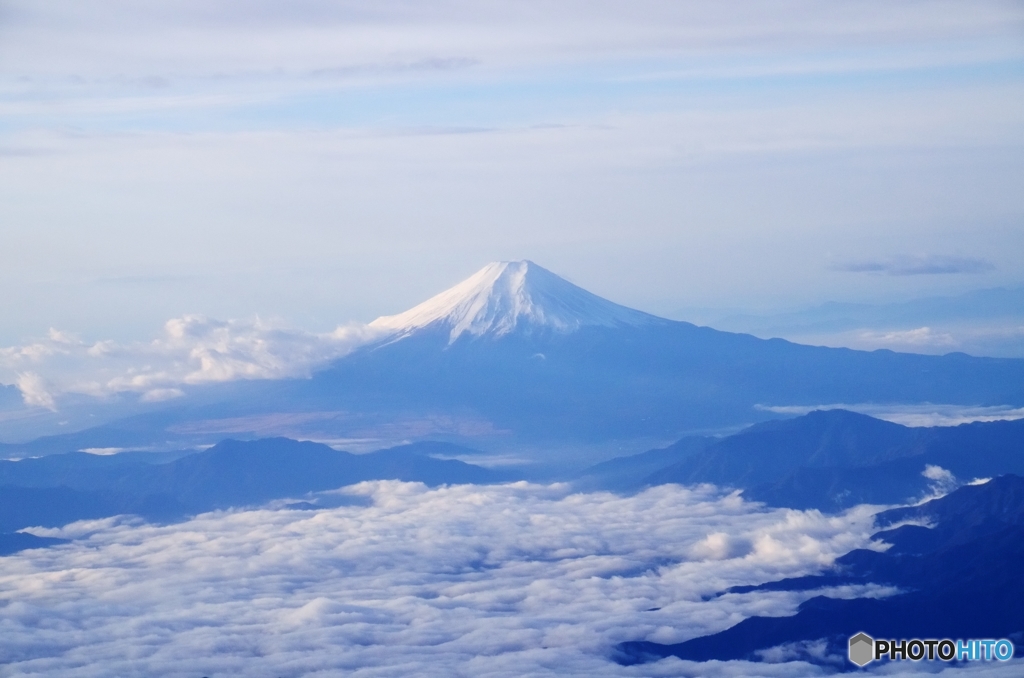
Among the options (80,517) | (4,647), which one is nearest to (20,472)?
(80,517)

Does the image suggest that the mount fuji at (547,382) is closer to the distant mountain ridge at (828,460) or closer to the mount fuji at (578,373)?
the mount fuji at (578,373)

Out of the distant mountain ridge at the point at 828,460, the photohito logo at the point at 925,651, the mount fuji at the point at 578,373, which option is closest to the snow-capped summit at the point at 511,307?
the mount fuji at the point at 578,373

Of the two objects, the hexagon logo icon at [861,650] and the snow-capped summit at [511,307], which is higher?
the snow-capped summit at [511,307]

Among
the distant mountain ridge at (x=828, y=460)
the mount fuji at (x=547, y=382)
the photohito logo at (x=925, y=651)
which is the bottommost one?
the photohito logo at (x=925, y=651)

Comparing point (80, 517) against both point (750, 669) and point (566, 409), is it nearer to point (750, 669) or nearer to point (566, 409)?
point (566, 409)

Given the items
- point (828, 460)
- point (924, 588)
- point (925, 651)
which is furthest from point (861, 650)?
point (828, 460)

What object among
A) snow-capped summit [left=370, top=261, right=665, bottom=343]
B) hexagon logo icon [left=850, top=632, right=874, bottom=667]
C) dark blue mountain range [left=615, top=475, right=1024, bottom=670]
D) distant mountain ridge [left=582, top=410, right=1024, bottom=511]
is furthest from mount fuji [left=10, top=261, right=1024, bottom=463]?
hexagon logo icon [left=850, top=632, right=874, bottom=667]

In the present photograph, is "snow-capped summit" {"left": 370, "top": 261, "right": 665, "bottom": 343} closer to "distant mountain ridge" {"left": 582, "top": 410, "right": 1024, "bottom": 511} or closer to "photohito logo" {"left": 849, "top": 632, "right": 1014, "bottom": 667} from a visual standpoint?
"distant mountain ridge" {"left": 582, "top": 410, "right": 1024, "bottom": 511}
